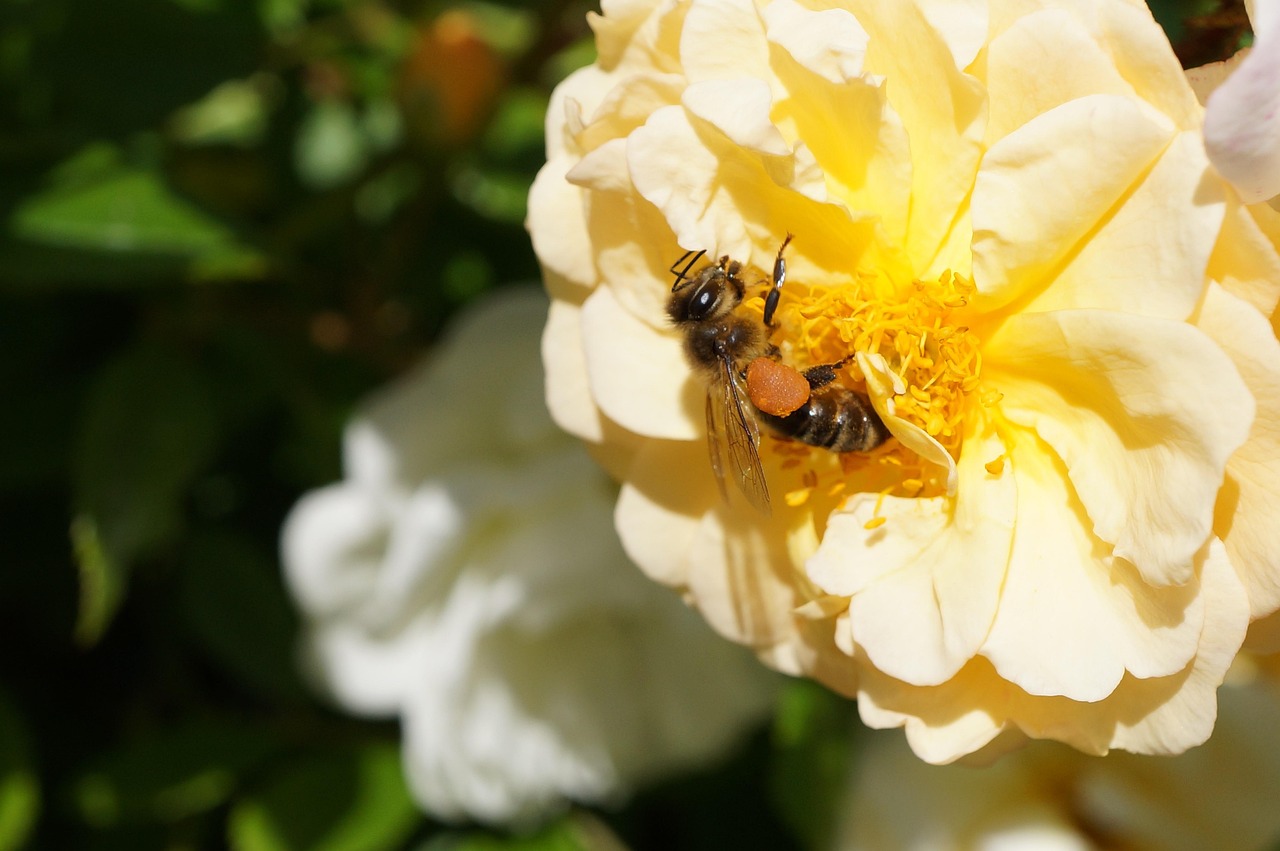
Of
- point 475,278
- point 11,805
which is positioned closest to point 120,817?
point 11,805

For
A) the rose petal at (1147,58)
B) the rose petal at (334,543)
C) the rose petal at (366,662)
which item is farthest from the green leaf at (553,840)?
the rose petal at (1147,58)

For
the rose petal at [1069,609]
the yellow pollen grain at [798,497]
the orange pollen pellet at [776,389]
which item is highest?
the orange pollen pellet at [776,389]

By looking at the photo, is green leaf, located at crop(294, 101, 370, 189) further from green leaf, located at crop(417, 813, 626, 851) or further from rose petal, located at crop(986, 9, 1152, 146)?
rose petal, located at crop(986, 9, 1152, 146)

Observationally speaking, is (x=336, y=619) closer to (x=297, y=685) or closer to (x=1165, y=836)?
(x=297, y=685)

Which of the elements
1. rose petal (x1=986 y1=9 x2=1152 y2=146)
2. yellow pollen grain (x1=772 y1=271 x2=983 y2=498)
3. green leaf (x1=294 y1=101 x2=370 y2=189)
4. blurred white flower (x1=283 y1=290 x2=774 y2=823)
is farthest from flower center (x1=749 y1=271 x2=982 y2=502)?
green leaf (x1=294 y1=101 x2=370 y2=189)

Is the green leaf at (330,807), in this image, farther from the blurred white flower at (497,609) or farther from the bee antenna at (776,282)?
the bee antenna at (776,282)

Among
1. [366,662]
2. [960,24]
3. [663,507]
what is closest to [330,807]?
[366,662]
